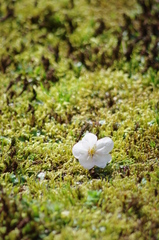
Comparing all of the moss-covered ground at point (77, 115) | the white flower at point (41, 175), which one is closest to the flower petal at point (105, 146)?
the moss-covered ground at point (77, 115)

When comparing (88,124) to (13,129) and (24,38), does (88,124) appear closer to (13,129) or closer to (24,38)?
(13,129)

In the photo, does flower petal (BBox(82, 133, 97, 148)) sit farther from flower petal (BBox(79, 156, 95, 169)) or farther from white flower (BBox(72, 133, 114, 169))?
flower petal (BBox(79, 156, 95, 169))

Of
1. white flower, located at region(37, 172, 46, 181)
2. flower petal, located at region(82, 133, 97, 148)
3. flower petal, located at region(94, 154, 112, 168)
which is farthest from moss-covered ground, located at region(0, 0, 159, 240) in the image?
flower petal, located at region(82, 133, 97, 148)

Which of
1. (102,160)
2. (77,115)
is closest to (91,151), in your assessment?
(102,160)

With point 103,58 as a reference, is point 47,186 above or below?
below

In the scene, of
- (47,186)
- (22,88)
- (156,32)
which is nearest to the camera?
(47,186)

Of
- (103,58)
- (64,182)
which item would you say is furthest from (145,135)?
(103,58)

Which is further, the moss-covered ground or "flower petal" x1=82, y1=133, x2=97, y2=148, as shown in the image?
"flower petal" x1=82, y1=133, x2=97, y2=148
